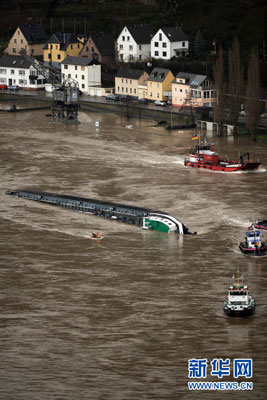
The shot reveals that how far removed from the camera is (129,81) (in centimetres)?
5825

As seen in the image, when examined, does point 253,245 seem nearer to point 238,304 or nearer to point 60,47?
point 238,304

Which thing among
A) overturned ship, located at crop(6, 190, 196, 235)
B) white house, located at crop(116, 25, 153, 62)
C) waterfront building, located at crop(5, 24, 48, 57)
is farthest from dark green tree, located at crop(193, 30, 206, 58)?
overturned ship, located at crop(6, 190, 196, 235)

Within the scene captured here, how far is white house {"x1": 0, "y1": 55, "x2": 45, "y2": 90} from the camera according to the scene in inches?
2452

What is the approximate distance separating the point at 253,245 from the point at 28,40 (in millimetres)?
41414

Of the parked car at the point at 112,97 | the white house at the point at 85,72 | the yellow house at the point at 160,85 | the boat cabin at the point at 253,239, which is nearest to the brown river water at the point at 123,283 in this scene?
the boat cabin at the point at 253,239

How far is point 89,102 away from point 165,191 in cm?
2206

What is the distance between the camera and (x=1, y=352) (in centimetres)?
2130

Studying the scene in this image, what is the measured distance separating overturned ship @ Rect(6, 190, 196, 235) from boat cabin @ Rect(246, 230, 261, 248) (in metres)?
2.42

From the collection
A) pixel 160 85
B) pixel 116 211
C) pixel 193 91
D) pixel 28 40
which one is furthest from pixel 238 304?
pixel 28 40

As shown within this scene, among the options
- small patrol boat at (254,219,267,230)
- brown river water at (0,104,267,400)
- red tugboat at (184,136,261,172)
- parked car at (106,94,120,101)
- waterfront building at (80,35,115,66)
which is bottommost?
brown river water at (0,104,267,400)

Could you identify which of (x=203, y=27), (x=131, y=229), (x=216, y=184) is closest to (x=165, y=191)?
(x=216, y=184)

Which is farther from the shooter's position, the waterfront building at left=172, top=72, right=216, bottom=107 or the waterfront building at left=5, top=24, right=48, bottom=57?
the waterfront building at left=5, top=24, right=48, bottom=57

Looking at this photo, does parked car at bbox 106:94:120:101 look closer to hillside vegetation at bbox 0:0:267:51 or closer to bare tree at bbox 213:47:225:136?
hillside vegetation at bbox 0:0:267:51

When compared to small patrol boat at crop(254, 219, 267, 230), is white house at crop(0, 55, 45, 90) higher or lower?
higher
